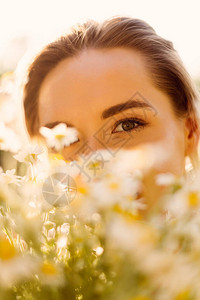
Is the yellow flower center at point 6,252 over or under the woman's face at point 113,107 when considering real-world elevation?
over

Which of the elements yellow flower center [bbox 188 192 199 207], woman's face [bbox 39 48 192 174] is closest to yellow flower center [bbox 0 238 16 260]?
yellow flower center [bbox 188 192 199 207]

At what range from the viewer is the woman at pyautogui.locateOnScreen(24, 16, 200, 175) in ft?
2.88

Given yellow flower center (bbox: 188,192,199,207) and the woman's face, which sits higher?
yellow flower center (bbox: 188,192,199,207)

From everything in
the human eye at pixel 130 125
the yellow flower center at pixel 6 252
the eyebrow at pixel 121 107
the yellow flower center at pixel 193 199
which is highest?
the yellow flower center at pixel 6 252

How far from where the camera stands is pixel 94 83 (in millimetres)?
885

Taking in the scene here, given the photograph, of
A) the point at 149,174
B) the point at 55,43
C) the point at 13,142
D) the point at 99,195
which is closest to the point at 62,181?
the point at 13,142

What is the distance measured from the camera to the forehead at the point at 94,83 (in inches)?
34.4

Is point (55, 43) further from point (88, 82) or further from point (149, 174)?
point (149, 174)

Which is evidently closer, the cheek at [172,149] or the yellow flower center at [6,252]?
the yellow flower center at [6,252]

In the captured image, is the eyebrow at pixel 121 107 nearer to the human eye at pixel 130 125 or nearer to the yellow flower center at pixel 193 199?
the human eye at pixel 130 125

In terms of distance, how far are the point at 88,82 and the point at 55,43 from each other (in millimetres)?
318

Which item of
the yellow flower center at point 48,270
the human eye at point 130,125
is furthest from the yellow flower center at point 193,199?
the human eye at point 130,125

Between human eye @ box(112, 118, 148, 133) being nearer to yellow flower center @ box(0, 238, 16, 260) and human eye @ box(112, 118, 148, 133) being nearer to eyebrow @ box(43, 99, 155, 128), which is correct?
eyebrow @ box(43, 99, 155, 128)

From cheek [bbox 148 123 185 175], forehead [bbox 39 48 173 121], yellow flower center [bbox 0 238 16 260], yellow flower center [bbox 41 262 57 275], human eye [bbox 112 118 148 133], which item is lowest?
cheek [bbox 148 123 185 175]
